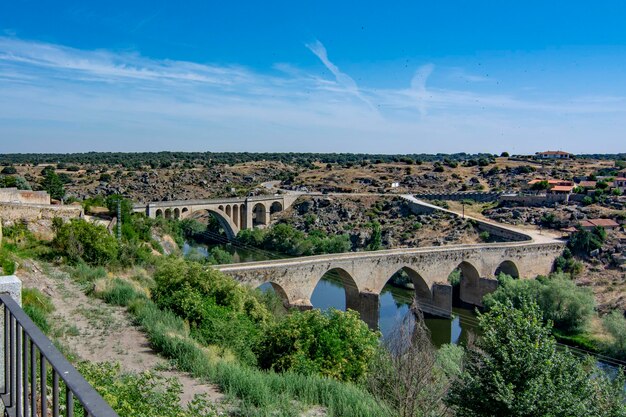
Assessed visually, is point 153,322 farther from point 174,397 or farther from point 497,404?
point 497,404

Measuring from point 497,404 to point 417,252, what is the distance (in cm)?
1974

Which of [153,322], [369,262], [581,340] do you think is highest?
[153,322]

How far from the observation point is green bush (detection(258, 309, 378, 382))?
30.8 ft

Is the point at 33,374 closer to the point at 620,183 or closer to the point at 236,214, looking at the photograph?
the point at 236,214

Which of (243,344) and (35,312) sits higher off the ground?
(35,312)

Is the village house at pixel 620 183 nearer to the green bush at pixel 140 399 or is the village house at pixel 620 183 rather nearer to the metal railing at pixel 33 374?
the green bush at pixel 140 399

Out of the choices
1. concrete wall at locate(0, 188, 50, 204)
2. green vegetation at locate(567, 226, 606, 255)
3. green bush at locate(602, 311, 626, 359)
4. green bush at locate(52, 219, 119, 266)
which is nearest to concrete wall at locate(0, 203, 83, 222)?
concrete wall at locate(0, 188, 50, 204)

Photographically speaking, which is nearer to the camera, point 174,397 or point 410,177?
point 174,397

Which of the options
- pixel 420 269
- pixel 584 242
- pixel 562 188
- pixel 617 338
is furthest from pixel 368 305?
pixel 562 188

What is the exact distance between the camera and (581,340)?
22328 mm

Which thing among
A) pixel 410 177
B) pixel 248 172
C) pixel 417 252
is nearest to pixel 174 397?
pixel 417 252

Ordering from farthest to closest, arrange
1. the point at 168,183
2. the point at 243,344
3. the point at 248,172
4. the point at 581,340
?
the point at 248,172
the point at 168,183
the point at 581,340
the point at 243,344

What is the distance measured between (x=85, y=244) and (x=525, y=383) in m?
11.7

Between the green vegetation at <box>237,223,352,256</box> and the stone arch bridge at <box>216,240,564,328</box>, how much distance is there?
31.6 feet
